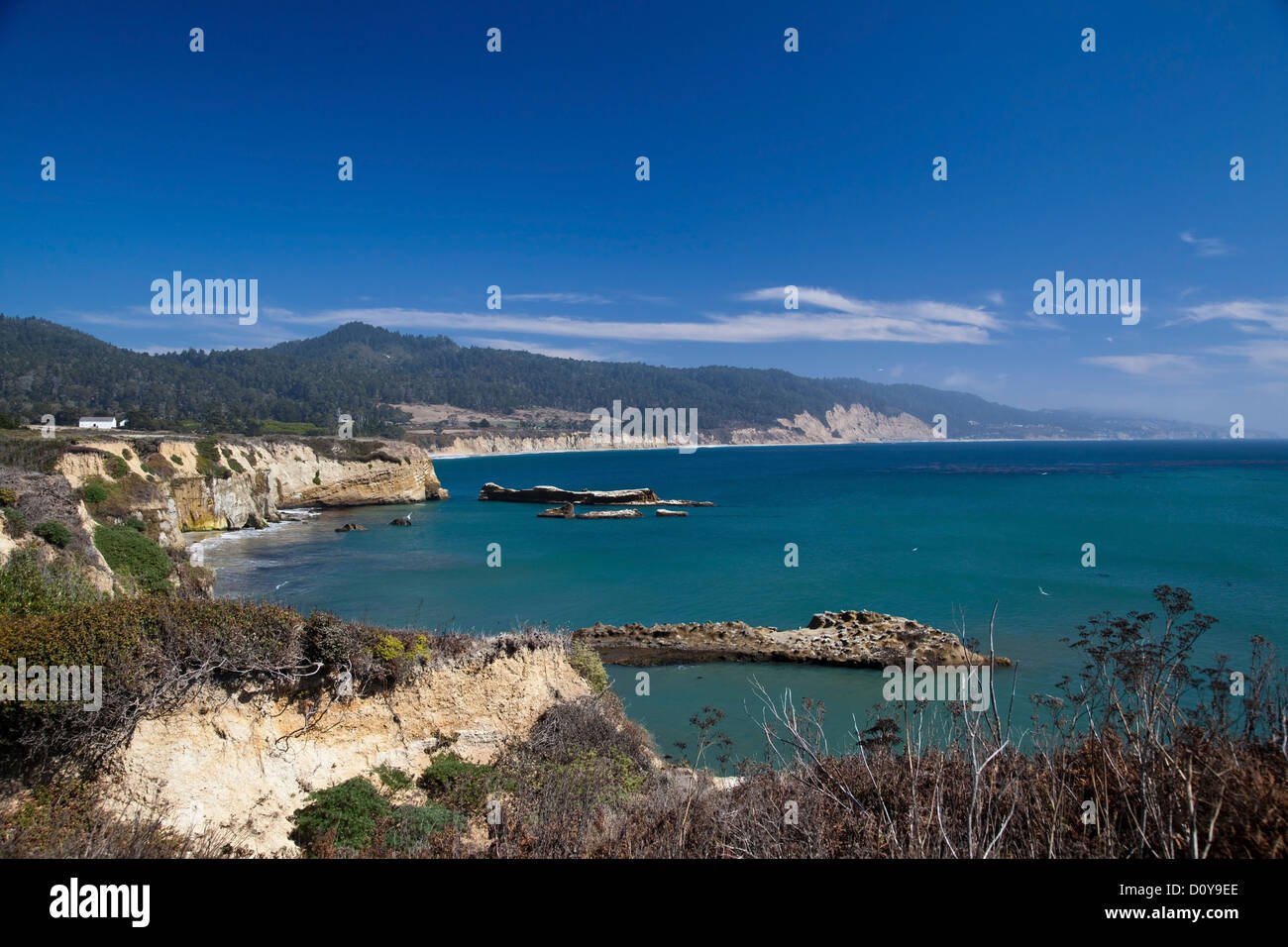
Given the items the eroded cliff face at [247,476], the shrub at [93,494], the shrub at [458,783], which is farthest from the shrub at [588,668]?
the shrub at [93,494]

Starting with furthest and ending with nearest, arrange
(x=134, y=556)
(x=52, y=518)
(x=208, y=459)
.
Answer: (x=208, y=459) → (x=134, y=556) → (x=52, y=518)

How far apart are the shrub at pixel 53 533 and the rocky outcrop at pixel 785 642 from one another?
41.1ft

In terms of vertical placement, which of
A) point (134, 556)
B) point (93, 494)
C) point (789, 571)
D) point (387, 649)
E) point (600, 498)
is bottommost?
point (789, 571)

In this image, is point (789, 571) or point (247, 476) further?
point (247, 476)

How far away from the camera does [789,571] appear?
31.2m

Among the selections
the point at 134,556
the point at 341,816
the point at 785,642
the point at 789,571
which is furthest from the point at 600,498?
the point at 341,816

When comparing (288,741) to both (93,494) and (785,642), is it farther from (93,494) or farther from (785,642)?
(93,494)

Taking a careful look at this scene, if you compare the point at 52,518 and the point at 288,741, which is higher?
the point at 52,518

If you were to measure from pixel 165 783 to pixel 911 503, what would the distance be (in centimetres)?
5907

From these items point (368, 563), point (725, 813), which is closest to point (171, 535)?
point (368, 563)

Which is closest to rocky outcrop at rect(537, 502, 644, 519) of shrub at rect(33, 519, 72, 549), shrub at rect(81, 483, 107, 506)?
shrub at rect(81, 483, 107, 506)

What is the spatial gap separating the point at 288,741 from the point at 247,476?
43420 mm
